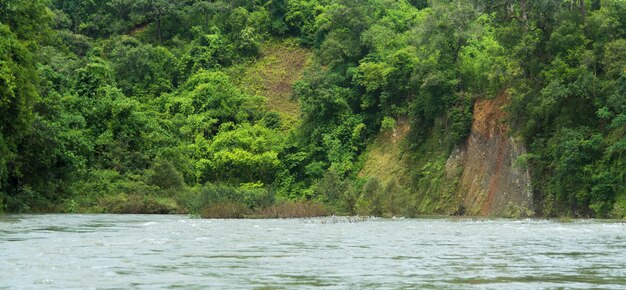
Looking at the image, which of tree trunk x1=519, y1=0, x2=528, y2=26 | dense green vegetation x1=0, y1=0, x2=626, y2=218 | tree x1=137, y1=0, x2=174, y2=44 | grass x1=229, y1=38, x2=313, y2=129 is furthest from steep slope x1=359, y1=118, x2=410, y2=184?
tree x1=137, y1=0, x2=174, y2=44

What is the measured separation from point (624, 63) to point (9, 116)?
106 feet

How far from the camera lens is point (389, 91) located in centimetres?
7062

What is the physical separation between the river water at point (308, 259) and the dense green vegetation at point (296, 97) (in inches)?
682

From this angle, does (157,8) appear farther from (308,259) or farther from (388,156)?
(308,259)

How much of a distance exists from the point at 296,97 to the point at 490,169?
3064 cm

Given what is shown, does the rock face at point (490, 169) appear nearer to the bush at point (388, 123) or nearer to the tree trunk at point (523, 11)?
the tree trunk at point (523, 11)

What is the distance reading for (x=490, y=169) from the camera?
56.8 m

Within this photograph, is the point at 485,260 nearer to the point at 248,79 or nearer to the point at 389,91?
the point at 389,91

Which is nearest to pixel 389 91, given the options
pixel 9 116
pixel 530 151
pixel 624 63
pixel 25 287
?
pixel 530 151

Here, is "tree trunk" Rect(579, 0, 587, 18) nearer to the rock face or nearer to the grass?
the rock face

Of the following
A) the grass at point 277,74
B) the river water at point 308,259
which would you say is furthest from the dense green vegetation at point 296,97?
the river water at point 308,259

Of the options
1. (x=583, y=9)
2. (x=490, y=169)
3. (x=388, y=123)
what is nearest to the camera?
(x=583, y=9)

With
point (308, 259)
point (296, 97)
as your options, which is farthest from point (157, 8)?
point (308, 259)

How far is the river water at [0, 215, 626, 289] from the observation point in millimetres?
14797
